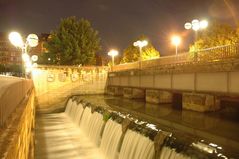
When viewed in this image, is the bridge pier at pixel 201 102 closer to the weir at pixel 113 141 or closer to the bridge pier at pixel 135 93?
the weir at pixel 113 141

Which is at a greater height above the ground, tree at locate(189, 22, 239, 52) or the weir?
tree at locate(189, 22, 239, 52)

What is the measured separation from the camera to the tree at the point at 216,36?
43031 millimetres

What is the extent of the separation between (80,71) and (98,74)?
314cm

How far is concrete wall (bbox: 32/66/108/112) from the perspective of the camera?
4247cm

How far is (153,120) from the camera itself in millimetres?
18547

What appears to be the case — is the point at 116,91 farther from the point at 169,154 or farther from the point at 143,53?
the point at 169,154

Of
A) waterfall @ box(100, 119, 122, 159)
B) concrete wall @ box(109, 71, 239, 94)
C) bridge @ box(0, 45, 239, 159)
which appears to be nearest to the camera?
bridge @ box(0, 45, 239, 159)

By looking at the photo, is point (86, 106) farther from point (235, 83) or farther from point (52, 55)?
point (52, 55)

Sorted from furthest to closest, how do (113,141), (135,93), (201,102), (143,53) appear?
1. (143,53)
2. (135,93)
3. (201,102)
4. (113,141)

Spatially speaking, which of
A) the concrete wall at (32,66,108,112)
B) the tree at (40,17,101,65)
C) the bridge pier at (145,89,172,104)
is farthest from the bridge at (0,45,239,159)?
the tree at (40,17,101,65)

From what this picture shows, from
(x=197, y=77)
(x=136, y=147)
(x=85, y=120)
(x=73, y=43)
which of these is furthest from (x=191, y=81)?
(x=73, y=43)

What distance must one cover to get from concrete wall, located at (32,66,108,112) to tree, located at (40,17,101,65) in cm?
1186

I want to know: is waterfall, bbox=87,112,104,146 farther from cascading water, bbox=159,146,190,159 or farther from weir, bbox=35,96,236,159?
cascading water, bbox=159,146,190,159

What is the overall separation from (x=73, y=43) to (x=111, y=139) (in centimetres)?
4308
